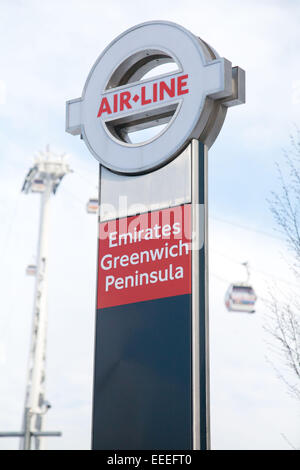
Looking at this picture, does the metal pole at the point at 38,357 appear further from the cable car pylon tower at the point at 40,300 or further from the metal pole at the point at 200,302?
the metal pole at the point at 200,302

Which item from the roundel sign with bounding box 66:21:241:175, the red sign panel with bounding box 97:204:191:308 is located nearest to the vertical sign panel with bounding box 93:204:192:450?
the red sign panel with bounding box 97:204:191:308

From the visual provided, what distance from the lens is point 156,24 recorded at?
1268cm

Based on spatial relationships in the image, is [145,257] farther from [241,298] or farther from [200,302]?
Result: [241,298]

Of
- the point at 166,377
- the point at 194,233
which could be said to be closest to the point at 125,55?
the point at 194,233

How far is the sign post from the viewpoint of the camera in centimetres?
1091

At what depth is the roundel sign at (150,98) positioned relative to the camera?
11812mm

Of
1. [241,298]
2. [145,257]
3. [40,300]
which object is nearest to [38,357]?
[40,300]

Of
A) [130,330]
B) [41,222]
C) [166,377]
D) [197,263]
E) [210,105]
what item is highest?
[41,222]

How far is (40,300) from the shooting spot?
32.7 metres

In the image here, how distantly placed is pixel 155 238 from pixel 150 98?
230 cm

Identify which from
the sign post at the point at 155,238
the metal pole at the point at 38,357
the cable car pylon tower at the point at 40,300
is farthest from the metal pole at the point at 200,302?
the metal pole at the point at 38,357

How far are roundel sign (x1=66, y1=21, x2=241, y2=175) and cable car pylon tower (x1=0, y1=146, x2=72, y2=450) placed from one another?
17.9 metres

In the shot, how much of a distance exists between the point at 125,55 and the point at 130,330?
454cm
